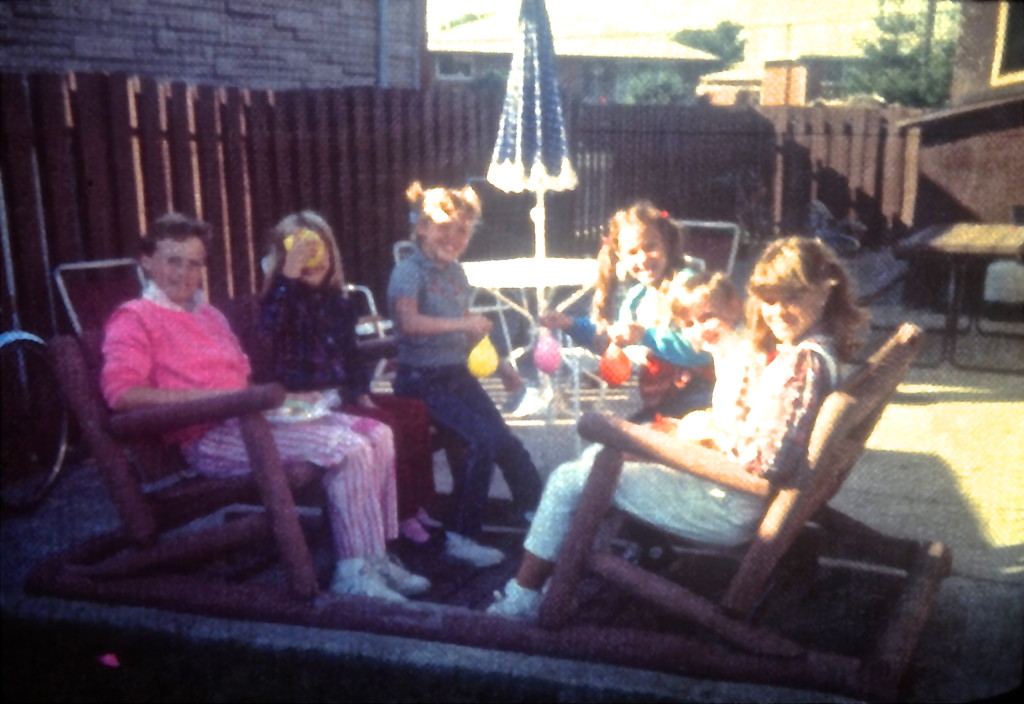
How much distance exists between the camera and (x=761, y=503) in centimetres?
268

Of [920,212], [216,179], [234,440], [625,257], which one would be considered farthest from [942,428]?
[920,212]

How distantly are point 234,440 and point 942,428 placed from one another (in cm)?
376

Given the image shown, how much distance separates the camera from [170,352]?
3.13 m

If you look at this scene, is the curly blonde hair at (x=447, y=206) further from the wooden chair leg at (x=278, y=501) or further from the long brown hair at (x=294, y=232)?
the wooden chair leg at (x=278, y=501)

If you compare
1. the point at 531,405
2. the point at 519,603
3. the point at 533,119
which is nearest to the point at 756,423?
the point at 519,603

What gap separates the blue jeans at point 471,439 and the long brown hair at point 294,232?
47 cm

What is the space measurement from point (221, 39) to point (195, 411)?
756 cm

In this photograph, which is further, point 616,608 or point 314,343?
point 314,343

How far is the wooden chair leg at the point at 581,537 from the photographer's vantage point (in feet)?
8.46

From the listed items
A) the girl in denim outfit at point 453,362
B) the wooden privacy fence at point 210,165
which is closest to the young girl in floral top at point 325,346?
the girl in denim outfit at point 453,362

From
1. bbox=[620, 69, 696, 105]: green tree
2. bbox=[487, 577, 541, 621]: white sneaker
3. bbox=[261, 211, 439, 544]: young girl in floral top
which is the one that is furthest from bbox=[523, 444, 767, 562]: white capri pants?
bbox=[620, 69, 696, 105]: green tree

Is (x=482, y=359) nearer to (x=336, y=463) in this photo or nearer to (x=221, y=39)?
(x=336, y=463)

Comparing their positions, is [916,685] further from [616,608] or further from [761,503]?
[616,608]

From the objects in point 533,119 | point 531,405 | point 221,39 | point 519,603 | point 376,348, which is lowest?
point 531,405
